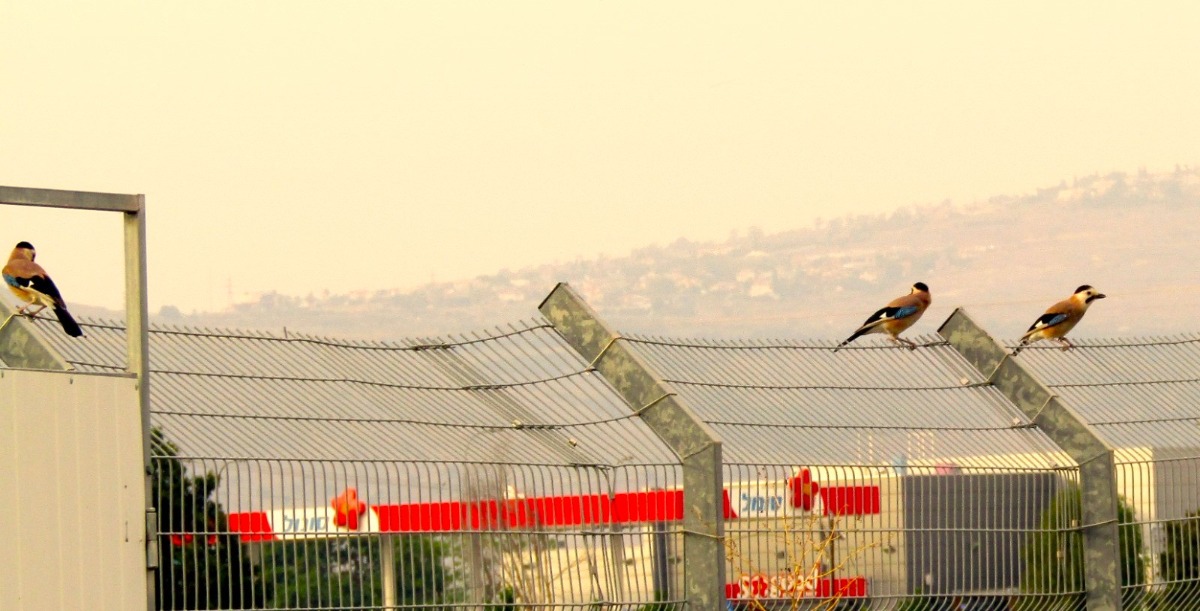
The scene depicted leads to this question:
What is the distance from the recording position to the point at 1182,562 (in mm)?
9477

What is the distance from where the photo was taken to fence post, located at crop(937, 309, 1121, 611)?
9.01m

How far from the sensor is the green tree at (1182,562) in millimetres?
9414

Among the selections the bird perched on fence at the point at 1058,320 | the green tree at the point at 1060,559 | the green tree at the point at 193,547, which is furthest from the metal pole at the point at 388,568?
the bird perched on fence at the point at 1058,320

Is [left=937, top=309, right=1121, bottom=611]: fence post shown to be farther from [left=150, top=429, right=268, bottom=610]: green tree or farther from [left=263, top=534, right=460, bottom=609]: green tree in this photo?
[left=150, top=429, right=268, bottom=610]: green tree

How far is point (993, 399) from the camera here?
9438 millimetres

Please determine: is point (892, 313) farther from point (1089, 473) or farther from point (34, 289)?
point (34, 289)

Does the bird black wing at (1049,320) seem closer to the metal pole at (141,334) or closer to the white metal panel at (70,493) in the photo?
the metal pole at (141,334)

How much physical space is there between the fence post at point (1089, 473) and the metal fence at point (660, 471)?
0.01 metres

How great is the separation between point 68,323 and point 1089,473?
189 inches

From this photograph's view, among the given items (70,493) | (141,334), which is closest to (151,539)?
(70,493)

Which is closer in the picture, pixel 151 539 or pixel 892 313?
pixel 151 539

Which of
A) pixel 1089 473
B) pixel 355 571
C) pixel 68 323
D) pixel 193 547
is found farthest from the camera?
pixel 1089 473

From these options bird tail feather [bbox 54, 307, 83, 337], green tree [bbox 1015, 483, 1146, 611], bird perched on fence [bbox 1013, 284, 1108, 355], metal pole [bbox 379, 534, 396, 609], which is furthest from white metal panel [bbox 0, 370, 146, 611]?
bird perched on fence [bbox 1013, 284, 1108, 355]

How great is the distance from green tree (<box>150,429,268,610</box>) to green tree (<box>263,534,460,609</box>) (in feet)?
0.46
